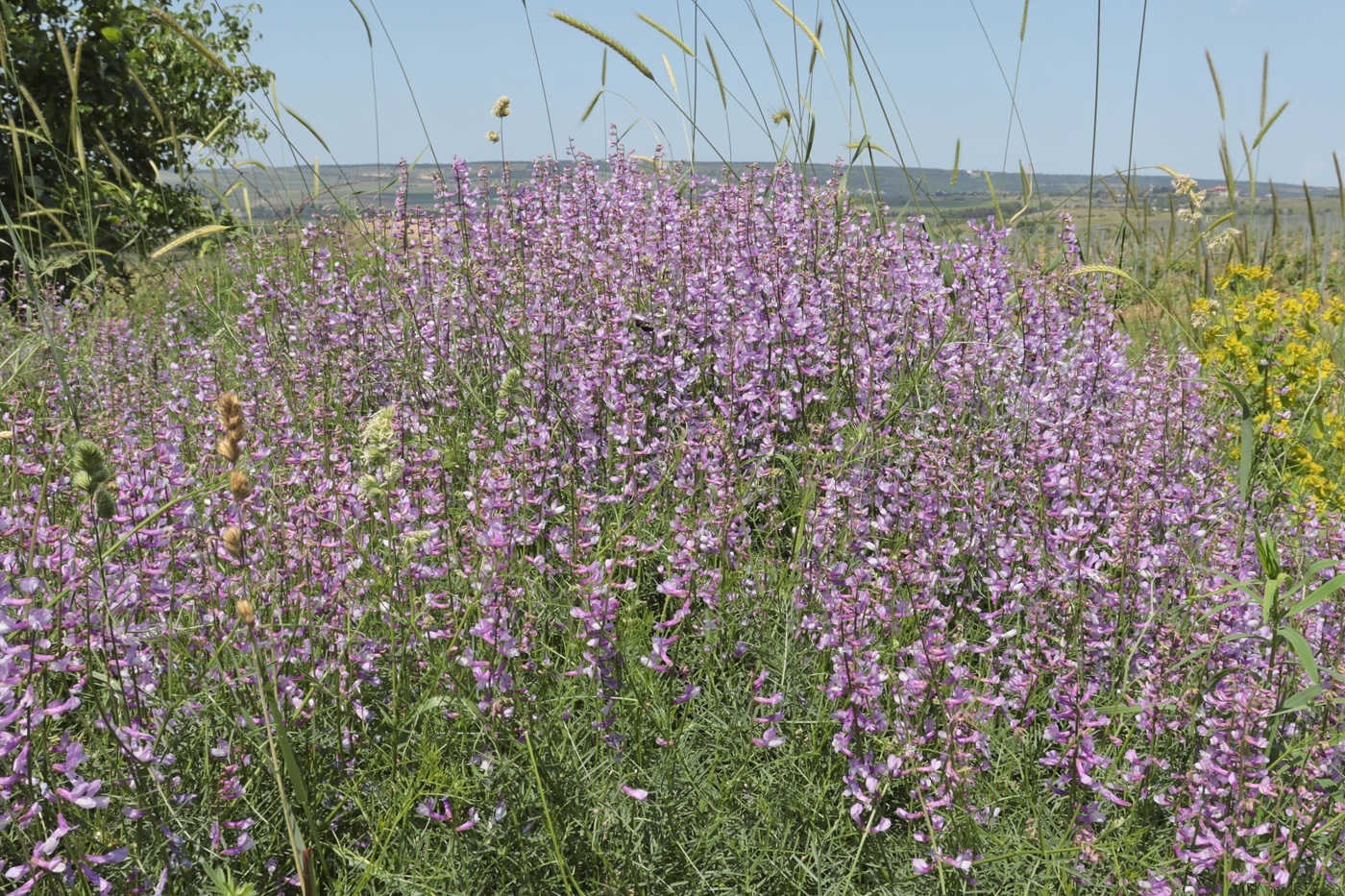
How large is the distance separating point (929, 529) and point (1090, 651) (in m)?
0.49

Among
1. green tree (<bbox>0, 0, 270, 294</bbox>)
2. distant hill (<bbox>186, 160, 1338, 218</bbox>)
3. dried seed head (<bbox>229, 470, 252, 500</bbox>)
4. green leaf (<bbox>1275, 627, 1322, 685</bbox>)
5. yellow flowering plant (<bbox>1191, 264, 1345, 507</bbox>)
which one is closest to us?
dried seed head (<bbox>229, 470, 252, 500</bbox>)

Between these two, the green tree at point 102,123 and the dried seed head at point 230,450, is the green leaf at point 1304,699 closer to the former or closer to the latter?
the dried seed head at point 230,450

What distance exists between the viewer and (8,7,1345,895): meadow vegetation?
6.06ft

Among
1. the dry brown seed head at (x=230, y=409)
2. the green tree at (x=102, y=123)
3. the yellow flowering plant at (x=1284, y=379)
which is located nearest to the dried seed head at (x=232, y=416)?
the dry brown seed head at (x=230, y=409)

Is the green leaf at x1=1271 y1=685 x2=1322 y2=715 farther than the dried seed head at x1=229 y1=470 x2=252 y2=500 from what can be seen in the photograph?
Yes

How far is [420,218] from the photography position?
14.9 feet

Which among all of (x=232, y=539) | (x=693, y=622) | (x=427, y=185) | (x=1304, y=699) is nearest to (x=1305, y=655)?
(x=1304, y=699)

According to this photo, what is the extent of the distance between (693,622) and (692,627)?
0.33 feet

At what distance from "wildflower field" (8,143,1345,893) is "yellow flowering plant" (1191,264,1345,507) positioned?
37 cm

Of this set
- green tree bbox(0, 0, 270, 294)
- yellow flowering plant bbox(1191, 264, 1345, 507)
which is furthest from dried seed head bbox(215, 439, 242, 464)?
green tree bbox(0, 0, 270, 294)

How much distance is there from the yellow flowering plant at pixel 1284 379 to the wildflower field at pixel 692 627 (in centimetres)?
37

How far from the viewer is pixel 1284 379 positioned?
439 centimetres

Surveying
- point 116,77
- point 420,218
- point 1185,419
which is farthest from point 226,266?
point 1185,419

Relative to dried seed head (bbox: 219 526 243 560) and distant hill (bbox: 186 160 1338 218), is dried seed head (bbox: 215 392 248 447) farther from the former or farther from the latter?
distant hill (bbox: 186 160 1338 218)
